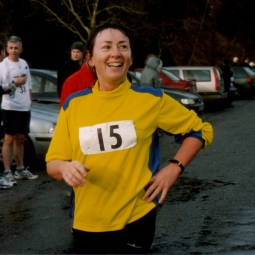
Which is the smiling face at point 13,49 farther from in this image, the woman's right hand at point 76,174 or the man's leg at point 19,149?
the woman's right hand at point 76,174

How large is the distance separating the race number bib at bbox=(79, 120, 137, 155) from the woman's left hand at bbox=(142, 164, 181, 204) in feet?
0.62

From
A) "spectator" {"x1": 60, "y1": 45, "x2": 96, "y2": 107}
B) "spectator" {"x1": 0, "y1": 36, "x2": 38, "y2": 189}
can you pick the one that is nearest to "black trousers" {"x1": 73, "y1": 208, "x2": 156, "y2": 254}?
"spectator" {"x1": 60, "y1": 45, "x2": 96, "y2": 107}

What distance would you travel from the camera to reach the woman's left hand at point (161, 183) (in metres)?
3.63

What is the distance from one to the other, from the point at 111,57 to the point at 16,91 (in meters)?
6.79

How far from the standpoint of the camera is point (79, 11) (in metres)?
49.7

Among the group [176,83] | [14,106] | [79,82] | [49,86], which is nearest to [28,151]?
[14,106]

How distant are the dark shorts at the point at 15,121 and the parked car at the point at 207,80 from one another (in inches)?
651

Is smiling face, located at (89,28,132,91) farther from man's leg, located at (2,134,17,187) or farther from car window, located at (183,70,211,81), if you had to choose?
car window, located at (183,70,211,81)

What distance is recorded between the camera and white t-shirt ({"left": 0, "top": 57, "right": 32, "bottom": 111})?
10.3 m

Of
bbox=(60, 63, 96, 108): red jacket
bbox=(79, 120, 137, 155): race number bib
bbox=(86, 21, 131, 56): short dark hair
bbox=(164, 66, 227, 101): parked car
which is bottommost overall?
bbox=(164, 66, 227, 101): parked car

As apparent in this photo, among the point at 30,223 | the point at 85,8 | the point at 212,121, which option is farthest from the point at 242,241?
the point at 85,8

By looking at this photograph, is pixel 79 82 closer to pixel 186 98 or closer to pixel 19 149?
pixel 19 149

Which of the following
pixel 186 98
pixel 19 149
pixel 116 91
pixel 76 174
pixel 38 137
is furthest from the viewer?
pixel 186 98

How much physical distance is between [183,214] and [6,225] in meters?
1.80
